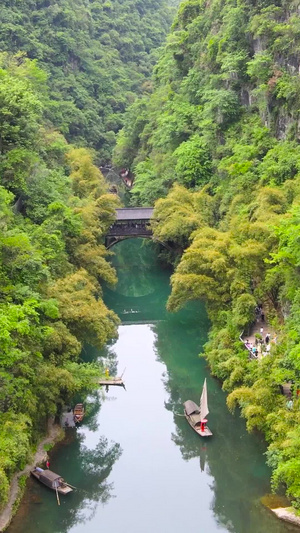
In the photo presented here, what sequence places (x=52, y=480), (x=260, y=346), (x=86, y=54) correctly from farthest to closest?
1. (x=86, y=54)
2. (x=260, y=346)
3. (x=52, y=480)

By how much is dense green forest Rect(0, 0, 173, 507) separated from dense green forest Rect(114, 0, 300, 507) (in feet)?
16.9

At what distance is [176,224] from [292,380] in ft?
55.3

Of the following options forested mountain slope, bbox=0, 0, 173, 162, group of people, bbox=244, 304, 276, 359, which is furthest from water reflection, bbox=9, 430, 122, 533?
forested mountain slope, bbox=0, 0, 173, 162

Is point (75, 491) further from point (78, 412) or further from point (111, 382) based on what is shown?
point (111, 382)

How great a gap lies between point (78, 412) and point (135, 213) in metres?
20.4

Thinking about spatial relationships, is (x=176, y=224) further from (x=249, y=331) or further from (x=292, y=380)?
(x=292, y=380)

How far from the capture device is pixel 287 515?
792 inches

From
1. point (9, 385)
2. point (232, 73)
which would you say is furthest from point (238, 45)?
point (9, 385)

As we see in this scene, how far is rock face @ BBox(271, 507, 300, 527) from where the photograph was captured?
1991 cm

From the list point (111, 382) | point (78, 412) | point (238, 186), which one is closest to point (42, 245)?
point (111, 382)

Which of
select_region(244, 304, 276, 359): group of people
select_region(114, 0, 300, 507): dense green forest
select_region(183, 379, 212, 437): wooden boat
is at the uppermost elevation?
select_region(114, 0, 300, 507): dense green forest

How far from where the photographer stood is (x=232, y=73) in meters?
43.9

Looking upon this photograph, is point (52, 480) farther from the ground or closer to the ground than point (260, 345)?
farther from the ground

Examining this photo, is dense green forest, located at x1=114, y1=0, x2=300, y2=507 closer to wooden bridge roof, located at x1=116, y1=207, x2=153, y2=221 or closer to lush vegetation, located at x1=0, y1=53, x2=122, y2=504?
wooden bridge roof, located at x1=116, y1=207, x2=153, y2=221
